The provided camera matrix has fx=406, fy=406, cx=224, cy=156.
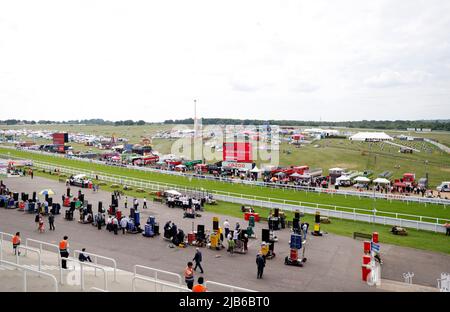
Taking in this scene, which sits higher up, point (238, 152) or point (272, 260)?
point (238, 152)

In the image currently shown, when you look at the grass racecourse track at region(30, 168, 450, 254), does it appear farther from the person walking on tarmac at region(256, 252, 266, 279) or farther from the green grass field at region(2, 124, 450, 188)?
the green grass field at region(2, 124, 450, 188)

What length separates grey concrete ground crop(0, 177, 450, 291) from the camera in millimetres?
15156

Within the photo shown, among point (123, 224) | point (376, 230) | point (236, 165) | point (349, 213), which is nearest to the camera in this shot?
point (123, 224)

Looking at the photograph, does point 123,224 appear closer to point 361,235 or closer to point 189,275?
point 189,275

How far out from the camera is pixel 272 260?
701 inches

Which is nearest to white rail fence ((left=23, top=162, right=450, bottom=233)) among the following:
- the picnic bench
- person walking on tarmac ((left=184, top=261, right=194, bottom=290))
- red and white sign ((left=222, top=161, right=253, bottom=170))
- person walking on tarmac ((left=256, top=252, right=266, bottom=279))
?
the picnic bench

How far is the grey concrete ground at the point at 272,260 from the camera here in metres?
15.2

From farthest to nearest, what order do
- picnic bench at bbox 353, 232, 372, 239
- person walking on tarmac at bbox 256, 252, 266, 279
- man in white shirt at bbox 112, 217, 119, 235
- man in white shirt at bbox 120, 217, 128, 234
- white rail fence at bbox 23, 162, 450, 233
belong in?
1. white rail fence at bbox 23, 162, 450, 233
2. man in white shirt at bbox 120, 217, 128, 234
3. man in white shirt at bbox 112, 217, 119, 235
4. picnic bench at bbox 353, 232, 372, 239
5. person walking on tarmac at bbox 256, 252, 266, 279

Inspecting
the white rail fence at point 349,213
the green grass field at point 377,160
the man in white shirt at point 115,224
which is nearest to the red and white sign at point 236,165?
the green grass field at point 377,160

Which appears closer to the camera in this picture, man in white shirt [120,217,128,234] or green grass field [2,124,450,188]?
man in white shirt [120,217,128,234]

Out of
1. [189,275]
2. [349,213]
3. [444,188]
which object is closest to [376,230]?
[349,213]

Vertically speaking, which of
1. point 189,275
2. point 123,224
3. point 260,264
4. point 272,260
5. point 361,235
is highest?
point 189,275
